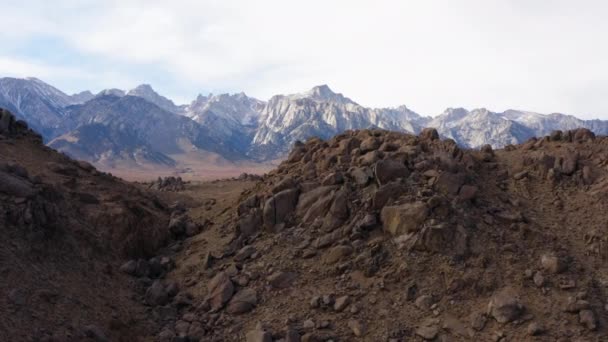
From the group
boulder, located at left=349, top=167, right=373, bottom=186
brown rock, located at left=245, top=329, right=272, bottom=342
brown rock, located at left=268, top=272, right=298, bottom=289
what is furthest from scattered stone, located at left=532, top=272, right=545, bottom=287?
brown rock, located at left=245, top=329, right=272, bottom=342

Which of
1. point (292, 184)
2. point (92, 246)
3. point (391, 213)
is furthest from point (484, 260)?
point (92, 246)

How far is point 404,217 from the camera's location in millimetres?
12242

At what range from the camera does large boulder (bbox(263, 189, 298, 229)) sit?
547 inches

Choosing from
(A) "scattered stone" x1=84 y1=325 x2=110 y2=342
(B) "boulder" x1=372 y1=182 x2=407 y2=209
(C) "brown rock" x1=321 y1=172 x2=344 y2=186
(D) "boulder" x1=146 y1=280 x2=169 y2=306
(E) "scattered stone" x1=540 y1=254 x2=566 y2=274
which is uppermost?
(C) "brown rock" x1=321 y1=172 x2=344 y2=186

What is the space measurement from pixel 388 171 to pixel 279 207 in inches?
126

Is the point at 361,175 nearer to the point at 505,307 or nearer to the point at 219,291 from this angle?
the point at 219,291

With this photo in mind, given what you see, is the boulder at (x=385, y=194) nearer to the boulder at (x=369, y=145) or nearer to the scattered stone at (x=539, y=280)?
the boulder at (x=369, y=145)

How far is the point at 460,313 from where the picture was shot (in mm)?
10391

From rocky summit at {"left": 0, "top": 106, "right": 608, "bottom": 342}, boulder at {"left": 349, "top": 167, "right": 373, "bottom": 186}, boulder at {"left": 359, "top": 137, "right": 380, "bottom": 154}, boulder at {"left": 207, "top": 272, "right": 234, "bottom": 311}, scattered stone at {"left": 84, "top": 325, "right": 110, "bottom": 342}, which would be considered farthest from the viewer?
boulder at {"left": 359, "top": 137, "right": 380, "bottom": 154}

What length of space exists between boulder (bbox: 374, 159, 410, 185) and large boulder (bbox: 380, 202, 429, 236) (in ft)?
3.45

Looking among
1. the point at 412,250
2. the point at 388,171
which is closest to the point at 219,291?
the point at 412,250

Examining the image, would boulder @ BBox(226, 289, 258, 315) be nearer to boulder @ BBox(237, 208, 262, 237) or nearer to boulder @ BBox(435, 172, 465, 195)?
boulder @ BBox(237, 208, 262, 237)

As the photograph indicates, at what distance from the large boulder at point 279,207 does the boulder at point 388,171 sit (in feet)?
8.02

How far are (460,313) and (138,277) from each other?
26.6ft
